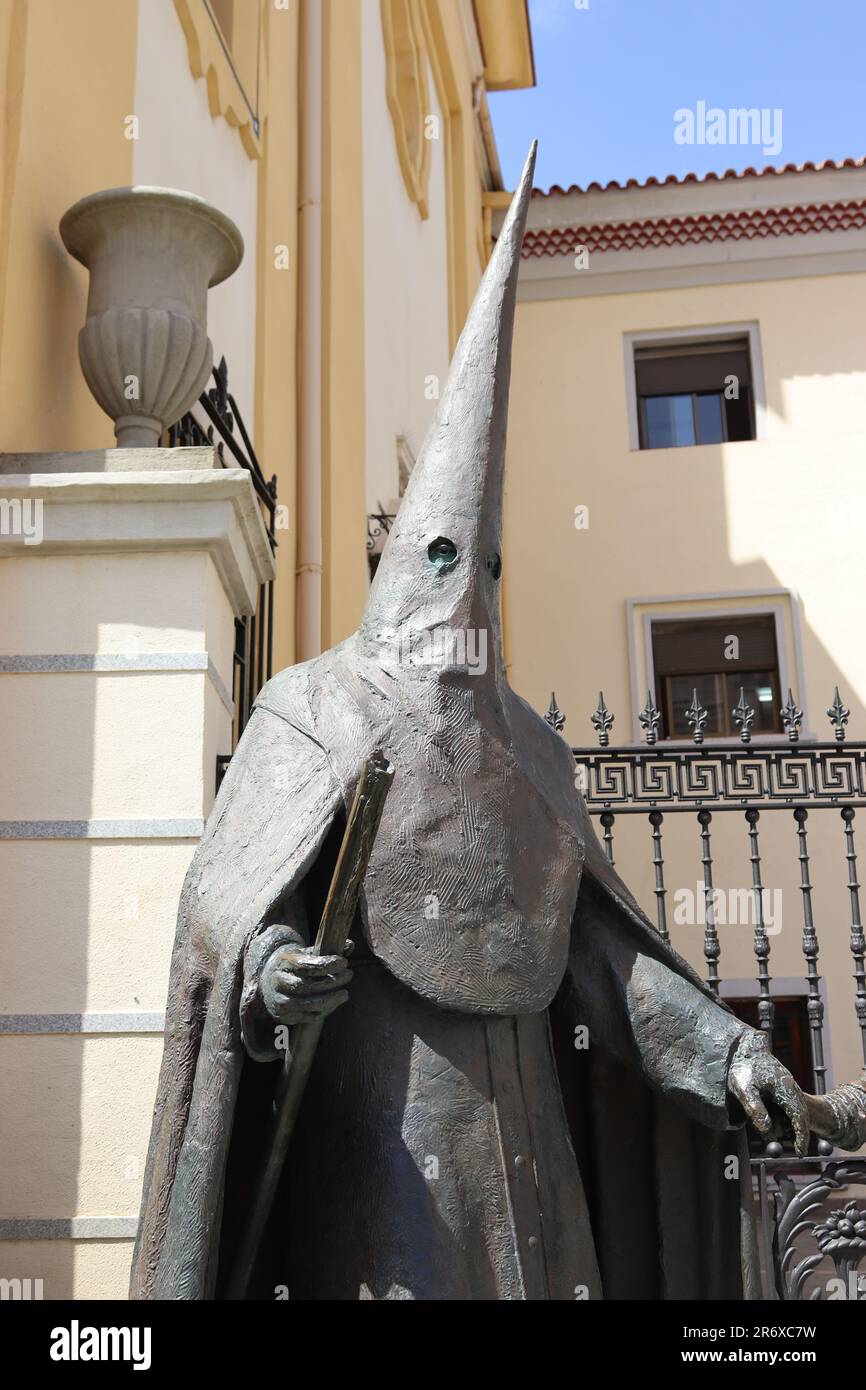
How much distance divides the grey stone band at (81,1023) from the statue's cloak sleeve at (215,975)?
3.58 ft

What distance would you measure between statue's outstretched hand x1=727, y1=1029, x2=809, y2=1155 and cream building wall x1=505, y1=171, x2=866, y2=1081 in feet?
36.8

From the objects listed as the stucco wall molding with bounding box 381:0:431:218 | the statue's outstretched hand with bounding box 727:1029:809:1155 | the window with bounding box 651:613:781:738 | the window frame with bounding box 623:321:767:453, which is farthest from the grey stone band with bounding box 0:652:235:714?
the window frame with bounding box 623:321:767:453

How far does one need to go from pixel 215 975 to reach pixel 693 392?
45.0 ft

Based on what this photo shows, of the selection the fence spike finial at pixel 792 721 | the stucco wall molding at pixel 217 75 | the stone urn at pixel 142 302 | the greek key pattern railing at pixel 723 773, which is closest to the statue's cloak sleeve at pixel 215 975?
the stone urn at pixel 142 302

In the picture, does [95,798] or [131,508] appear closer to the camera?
[95,798]

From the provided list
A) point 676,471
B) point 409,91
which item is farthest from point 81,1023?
point 676,471

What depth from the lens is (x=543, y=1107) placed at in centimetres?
285

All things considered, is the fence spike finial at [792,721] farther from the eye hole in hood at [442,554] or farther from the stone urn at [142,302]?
the eye hole in hood at [442,554]

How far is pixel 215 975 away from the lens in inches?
103

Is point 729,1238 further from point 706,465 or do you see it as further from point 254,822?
point 706,465

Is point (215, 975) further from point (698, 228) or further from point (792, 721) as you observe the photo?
point (698, 228)

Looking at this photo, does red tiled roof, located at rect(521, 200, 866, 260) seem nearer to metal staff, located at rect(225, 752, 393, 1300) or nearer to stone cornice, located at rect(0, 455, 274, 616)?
stone cornice, located at rect(0, 455, 274, 616)

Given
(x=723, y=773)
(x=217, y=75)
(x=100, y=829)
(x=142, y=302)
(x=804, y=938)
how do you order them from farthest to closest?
(x=723, y=773) < (x=217, y=75) < (x=804, y=938) < (x=142, y=302) < (x=100, y=829)

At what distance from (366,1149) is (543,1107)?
0.36 meters
